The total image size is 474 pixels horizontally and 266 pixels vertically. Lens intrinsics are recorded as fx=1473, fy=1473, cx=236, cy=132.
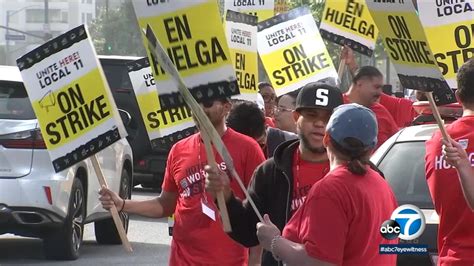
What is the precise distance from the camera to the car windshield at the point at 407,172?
8.69 m

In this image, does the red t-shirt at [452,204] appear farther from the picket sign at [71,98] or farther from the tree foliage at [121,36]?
the tree foliage at [121,36]

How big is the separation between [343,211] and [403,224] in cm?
115

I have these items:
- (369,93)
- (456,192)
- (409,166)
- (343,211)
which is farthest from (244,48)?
(343,211)

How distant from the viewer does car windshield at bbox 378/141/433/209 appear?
869cm

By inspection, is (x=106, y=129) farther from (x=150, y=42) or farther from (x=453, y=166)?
(x=453, y=166)

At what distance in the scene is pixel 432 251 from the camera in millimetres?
7906

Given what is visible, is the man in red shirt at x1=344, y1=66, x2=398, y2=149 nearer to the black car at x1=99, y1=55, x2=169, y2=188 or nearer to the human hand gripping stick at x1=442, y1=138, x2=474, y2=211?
the human hand gripping stick at x1=442, y1=138, x2=474, y2=211

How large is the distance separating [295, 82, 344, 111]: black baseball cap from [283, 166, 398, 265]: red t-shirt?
0.93 meters

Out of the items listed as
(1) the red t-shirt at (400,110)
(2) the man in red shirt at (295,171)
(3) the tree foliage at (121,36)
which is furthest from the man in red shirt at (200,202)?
(3) the tree foliage at (121,36)

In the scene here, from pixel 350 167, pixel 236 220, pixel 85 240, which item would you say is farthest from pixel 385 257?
pixel 85 240

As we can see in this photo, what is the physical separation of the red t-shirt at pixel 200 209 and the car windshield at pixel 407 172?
4.31ft

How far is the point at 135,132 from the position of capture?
851 inches

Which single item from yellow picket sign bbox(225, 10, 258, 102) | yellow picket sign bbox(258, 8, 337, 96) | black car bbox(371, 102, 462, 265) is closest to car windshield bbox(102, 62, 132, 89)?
yellow picket sign bbox(225, 10, 258, 102)

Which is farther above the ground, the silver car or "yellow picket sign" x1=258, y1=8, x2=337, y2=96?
the silver car
